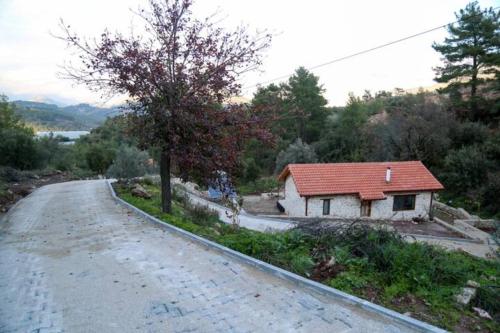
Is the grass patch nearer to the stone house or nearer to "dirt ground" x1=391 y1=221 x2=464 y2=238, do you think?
"dirt ground" x1=391 y1=221 x2=464 y2=238

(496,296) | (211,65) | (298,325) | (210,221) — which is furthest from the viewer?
(210,221)

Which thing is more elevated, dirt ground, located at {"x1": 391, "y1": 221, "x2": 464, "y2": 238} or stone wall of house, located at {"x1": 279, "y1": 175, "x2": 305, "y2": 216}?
stone wall of house, located at {"x1": 279, "y1": 175, "x2": 305, "y2": 216}

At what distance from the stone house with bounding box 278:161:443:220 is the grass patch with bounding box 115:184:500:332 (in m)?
13.4

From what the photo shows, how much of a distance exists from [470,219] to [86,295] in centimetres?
2030

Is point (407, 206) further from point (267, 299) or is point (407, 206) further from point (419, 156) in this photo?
point (267, 299)


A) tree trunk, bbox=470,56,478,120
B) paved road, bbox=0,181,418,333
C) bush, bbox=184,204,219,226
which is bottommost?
bush, bbox=184,204,219,226

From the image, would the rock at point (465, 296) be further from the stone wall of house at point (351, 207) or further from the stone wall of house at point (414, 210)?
the stone wall of house at point (414, 210)

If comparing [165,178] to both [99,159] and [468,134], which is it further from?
[99,159]

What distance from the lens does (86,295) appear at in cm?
423

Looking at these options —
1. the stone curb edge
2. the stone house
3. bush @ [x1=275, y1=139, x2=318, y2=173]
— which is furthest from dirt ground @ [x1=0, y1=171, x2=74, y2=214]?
bush @ [x1=275, y1=139, x2=318, y2=173]

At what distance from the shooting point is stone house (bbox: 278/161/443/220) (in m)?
19.6

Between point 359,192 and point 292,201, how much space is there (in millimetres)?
4261

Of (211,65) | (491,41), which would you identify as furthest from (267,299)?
(491,41)

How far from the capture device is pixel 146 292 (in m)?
4.25
